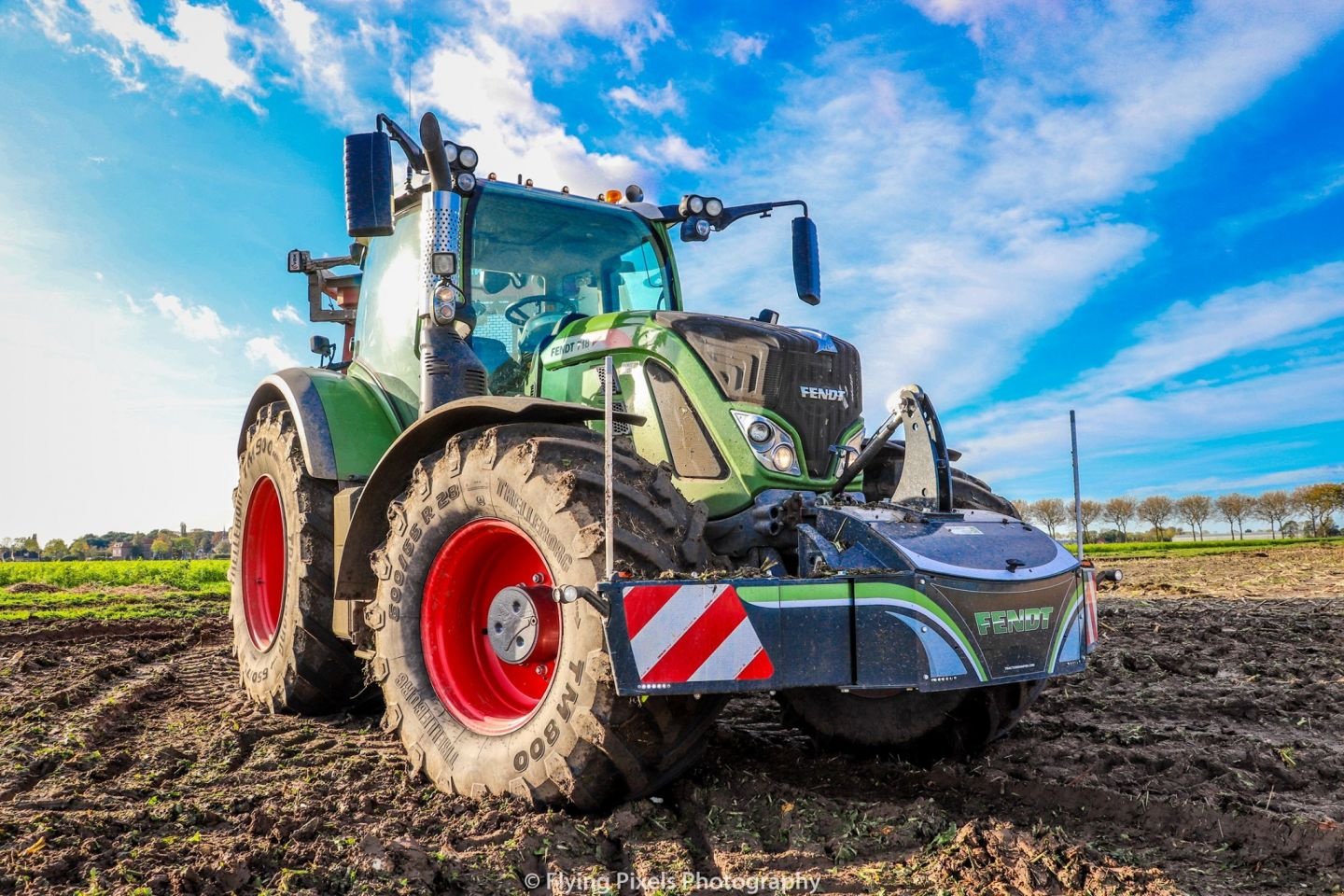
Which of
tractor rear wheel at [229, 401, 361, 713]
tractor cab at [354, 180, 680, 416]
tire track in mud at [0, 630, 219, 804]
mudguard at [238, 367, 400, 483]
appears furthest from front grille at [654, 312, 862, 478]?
tire track in mud at [0, 630, 219, 804]

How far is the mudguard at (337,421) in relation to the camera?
5188mm

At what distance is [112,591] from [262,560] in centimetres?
1288

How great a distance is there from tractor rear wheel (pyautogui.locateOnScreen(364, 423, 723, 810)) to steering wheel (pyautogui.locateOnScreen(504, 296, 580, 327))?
1454 millimetres

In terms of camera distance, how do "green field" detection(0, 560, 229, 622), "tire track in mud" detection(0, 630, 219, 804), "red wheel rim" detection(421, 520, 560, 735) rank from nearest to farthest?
"red wheel rim" detection(421, 520, 560, 735) < "tire track in mud" detection(0, 630, 219, 804) < "green field" detection(0, 560, 229, 622)

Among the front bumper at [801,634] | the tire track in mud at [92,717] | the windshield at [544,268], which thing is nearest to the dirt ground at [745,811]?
the tire track in mud at [92,717]

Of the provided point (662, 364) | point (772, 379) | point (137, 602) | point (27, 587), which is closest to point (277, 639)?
point (662, 364)

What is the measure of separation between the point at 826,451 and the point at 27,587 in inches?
725

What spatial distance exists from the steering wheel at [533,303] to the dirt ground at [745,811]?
2.25 metres

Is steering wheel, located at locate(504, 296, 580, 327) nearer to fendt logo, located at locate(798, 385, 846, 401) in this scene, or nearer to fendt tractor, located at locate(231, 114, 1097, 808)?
fendt tractor, located at locate(231, 114, 1097, 808)

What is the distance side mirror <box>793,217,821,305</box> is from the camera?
580 cm

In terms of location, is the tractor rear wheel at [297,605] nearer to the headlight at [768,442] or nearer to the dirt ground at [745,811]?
the dirt ground at [745,811]

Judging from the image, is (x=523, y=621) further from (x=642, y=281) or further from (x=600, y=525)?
(x=642, y=281)

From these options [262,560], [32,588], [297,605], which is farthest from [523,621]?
[32,588]

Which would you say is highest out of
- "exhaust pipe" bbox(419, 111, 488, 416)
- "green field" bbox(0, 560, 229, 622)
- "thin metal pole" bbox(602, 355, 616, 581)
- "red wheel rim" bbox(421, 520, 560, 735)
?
"exhaust pipe" bbox(419, 111, 488, 416)
